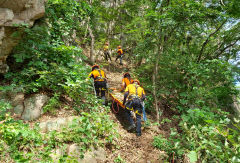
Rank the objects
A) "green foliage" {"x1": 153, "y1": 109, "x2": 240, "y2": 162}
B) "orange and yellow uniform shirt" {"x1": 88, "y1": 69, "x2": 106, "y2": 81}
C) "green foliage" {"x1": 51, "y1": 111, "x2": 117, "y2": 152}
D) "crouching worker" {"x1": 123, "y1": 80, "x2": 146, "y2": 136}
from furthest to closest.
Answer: "orange and yellow uniform shirt" {"x1": 88, "y1": 69, "x2": 106, "y2": 81}, "crouching worker" {"x1": 123, "y1": 80, "x2": 146, "y2": 136}, "green foliage" {"x1": 51, "y1": 111, "x2": 117, "y2": 152}, "green foliage" {"x1": 153, "y1": 109, "x2": 240, "y2": 162}

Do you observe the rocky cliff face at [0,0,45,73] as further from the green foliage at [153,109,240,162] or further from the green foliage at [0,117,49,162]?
the green foliage at [153,109,240,162]

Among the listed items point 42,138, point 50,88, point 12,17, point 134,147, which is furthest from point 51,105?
point 134,147

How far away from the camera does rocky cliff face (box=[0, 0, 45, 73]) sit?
430 centimetres

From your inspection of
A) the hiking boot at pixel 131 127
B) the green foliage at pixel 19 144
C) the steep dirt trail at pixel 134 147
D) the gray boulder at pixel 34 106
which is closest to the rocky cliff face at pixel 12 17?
the gray boulder at pixel 34 106

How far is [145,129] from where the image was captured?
606 cm

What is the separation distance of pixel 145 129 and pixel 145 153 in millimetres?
1433

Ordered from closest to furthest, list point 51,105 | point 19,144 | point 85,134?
point 19,144, point 85,134, point 51,105

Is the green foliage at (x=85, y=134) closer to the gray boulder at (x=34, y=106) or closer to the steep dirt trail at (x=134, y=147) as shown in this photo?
the steep dirt trail at (x=134, y=147)

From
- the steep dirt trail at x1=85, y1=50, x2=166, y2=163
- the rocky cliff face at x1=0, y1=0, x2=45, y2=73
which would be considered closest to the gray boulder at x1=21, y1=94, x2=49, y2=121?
the rocky cliff face at x1=0, y1=0, x2=45, y2=73

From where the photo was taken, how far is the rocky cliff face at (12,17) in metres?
4.30

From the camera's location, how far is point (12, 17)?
4441mm

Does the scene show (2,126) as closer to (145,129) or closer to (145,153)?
(145,153)

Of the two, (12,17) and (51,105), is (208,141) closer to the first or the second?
(51,105)

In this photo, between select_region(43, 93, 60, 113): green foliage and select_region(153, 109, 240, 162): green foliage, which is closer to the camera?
select_region(153, 109, 240, 162): green foliage
